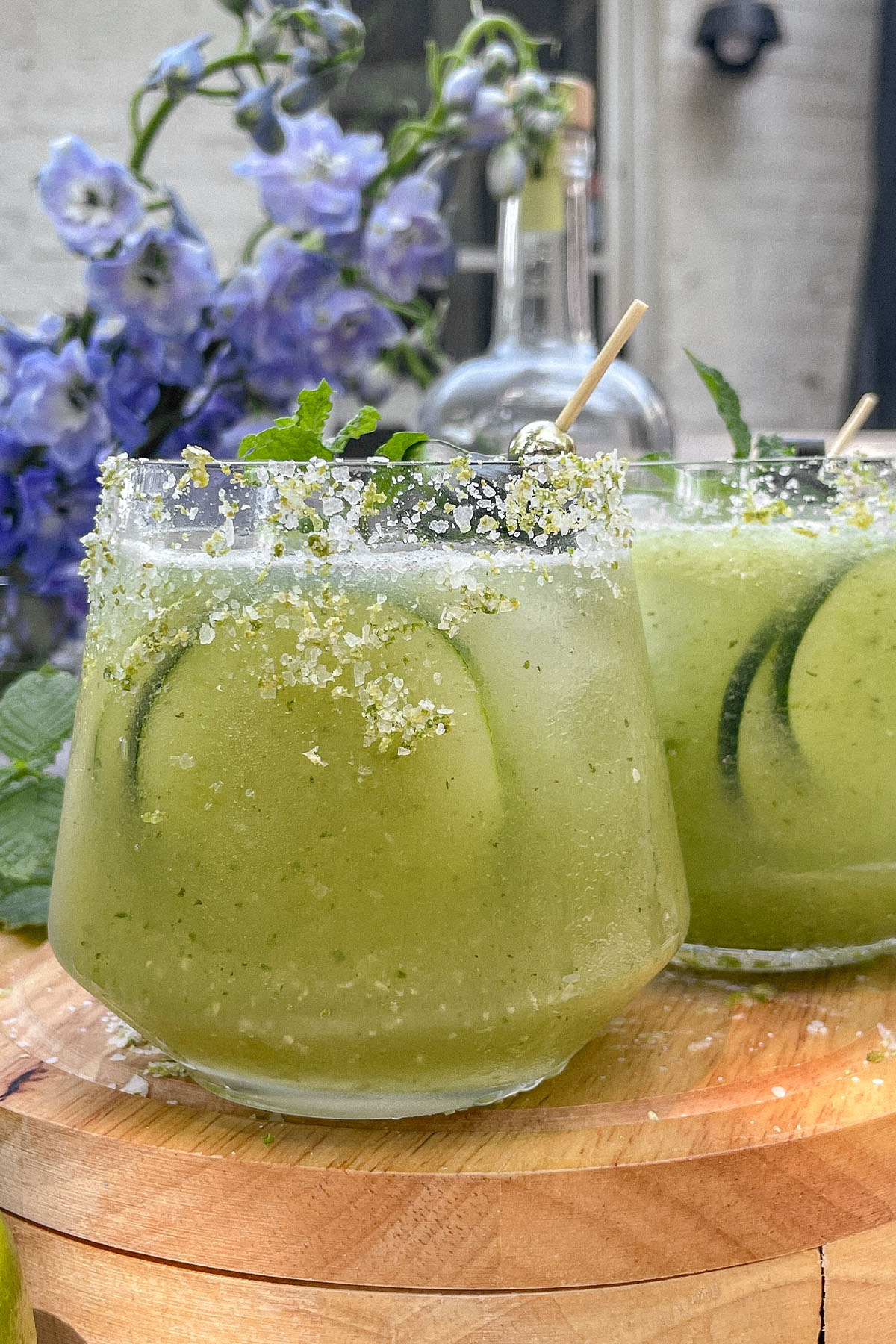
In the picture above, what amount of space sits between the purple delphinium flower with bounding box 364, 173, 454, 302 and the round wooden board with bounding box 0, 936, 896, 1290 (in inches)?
23.7

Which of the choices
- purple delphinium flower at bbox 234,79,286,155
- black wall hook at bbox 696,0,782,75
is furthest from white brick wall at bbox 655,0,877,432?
purple delphinium flower at bbox 234,79,286,155

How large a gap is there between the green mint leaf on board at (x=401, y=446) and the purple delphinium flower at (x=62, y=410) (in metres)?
0.39

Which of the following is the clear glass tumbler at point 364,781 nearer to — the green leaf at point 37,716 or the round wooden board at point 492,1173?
the round wooden board at point 492,1173

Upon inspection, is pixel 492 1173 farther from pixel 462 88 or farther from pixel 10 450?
pixel 462 88

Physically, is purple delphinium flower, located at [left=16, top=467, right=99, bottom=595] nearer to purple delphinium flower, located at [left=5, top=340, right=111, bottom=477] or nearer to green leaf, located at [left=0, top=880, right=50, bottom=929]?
purple delphinium flower, located at [left=5, top=340, right=111, bottom=477]

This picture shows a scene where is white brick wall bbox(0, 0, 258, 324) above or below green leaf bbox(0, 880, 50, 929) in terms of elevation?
above

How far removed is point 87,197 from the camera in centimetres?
89

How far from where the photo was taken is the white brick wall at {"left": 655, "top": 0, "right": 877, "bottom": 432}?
9.51 feet

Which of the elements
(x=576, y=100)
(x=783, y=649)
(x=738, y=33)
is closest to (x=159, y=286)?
(x=576, y=100)

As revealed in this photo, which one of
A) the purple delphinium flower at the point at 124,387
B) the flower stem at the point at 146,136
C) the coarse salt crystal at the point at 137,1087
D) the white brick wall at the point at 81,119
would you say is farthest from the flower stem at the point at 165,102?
the white brick wall at the point at 81,119

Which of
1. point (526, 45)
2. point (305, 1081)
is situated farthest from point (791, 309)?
point (305, 1081)

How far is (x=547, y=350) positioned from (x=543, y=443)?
55 cm

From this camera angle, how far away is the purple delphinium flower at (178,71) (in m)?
0.88

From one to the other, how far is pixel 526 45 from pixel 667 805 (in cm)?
69
